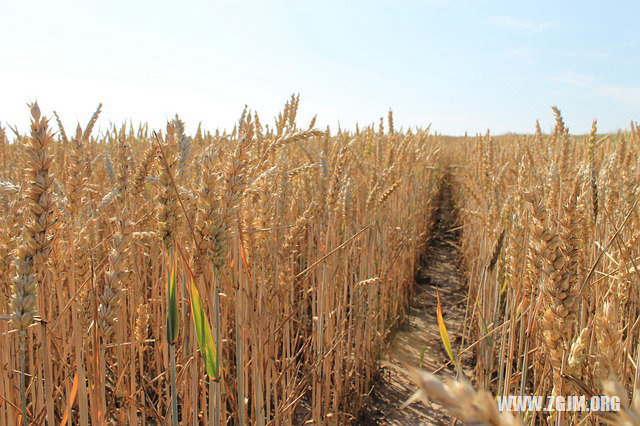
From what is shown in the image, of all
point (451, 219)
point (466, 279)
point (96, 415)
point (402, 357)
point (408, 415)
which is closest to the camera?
point (96, 415)

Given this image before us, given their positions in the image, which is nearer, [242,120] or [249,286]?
[242,120]

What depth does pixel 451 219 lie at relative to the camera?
237 inches

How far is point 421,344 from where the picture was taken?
277cm

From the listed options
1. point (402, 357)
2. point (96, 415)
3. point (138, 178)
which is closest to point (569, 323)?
point (96, 415)

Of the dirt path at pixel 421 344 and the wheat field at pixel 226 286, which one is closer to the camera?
the wheat field at pixel 226 286

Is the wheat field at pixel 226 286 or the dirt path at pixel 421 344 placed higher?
the wheat field at pixel 226 286

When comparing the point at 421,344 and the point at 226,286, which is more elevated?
the point at 226,286

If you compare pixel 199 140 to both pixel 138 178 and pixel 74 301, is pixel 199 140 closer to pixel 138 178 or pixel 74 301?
pixel 138 178

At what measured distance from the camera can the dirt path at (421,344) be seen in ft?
6.72

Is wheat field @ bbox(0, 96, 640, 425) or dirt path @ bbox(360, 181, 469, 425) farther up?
wheat field @ bbox(0, 96, 640, 425)

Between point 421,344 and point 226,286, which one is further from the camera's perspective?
point 421,344

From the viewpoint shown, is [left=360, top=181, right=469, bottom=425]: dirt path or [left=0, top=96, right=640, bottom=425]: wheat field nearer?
[left=0, top=96, right=640, bottom=425]: wheat field

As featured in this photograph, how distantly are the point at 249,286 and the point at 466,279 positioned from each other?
9.23ft

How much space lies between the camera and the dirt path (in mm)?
2047
